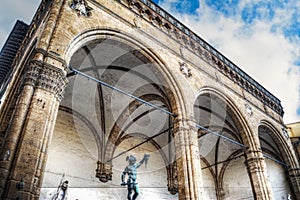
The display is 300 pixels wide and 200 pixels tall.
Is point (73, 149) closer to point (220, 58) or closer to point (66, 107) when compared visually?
point (66, 107)

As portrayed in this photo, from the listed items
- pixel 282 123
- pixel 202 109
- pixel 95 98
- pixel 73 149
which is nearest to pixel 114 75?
pixel 95 98

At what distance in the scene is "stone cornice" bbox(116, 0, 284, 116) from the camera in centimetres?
779

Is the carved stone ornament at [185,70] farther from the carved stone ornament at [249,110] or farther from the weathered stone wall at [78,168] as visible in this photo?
the weathered stone wall at [78,168]

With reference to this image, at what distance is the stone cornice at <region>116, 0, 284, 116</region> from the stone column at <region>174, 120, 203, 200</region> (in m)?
3.53

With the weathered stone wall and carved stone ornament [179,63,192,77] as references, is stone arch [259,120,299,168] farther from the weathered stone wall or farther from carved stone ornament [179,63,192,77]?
the weathered stone wall

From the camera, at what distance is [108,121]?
33.2 feet

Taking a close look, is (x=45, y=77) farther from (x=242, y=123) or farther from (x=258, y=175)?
(x=258, y=175)

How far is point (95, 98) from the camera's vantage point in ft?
30.9

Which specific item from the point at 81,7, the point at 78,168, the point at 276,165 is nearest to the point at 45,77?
the point at 81,7

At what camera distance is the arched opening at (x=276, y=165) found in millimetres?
11250

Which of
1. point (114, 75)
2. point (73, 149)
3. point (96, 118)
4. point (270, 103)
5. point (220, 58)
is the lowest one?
point (73, 149)

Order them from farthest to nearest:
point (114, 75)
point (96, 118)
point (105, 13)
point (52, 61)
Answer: point (96, 118)
point (114, 75)
point (105, 13)
point (52, 61)

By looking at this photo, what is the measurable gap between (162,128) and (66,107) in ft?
14.9

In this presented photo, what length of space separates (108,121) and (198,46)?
15.6 ft
